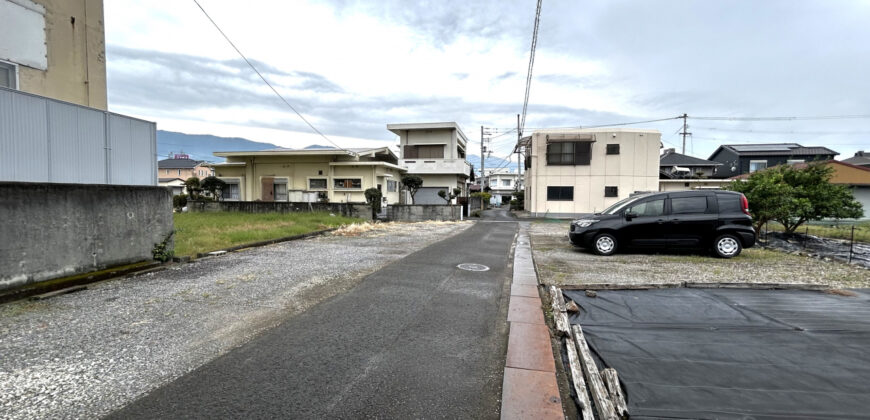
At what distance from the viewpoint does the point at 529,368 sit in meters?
2.89

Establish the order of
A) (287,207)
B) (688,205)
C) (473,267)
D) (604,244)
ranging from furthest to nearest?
(287,207) → (604,244) → (688,205) → (473,267)

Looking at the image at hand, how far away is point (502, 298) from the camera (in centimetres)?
498

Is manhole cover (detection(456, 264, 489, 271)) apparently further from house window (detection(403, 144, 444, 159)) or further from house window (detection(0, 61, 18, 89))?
house window (detection(403, 144, 444, 159))

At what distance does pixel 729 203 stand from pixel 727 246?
946 millimetres

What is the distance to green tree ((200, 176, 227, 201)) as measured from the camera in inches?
802

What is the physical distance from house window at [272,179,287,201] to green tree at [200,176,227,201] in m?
2.66

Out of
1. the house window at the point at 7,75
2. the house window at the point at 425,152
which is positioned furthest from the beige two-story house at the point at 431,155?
the house window at the point at 7,75

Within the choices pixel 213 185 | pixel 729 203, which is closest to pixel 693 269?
pixel 729 203

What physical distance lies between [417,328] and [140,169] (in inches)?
238

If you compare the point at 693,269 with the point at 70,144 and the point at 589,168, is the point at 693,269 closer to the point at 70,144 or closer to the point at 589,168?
the point at 70,144

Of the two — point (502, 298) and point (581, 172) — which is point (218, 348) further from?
point (581, 172)

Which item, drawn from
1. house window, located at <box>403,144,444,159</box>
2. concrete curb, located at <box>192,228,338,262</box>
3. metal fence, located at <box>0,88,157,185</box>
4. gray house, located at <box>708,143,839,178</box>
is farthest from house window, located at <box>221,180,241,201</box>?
gray house, located at <box>708,143,839,178</box>

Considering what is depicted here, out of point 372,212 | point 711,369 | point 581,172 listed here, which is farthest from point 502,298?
point 581,172

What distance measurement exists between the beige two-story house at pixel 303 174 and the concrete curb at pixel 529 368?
16.9 m
